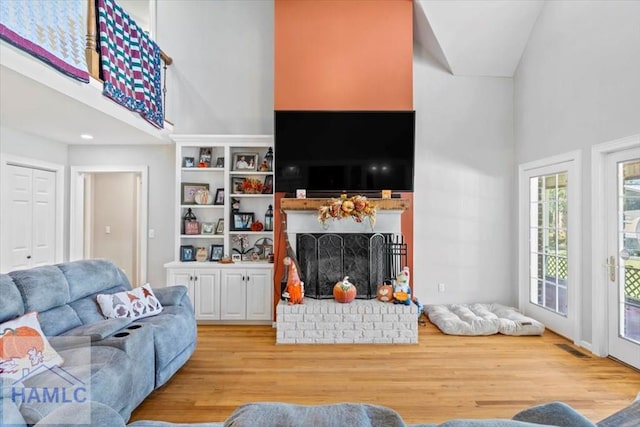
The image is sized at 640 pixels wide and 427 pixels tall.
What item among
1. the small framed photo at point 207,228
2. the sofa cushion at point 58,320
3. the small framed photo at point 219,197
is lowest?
the sofa cushion at point 58,320

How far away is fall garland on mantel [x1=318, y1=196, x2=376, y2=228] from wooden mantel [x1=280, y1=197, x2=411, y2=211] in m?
0.14

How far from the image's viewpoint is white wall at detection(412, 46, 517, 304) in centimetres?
462

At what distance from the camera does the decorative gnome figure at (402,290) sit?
3699 millimetres

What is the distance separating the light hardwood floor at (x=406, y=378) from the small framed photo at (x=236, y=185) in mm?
1850

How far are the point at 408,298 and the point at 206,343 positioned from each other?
7.36 ft

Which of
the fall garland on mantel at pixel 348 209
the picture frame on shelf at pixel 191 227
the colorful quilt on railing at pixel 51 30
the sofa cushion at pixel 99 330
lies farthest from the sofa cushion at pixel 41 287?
the fall garland on mantel at pixel 348 209

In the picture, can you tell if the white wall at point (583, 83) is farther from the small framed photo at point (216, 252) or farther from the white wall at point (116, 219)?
the white wall at point (116, 219)

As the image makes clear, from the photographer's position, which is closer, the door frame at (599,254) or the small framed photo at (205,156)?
the door frame at (599,254)

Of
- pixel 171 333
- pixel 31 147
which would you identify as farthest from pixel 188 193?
pixel 171 333

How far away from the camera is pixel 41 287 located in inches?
91.1

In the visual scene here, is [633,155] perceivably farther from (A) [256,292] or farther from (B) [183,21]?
(B) [183,21]

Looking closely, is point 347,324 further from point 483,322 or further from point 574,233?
point 574,233

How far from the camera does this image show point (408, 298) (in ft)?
12.2

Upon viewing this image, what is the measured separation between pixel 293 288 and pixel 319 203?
39.9 inches
